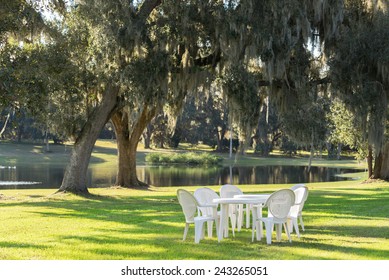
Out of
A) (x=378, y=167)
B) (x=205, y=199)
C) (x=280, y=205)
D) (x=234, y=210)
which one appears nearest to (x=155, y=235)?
(x=205, y=199)

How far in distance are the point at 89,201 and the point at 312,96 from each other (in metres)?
8.54

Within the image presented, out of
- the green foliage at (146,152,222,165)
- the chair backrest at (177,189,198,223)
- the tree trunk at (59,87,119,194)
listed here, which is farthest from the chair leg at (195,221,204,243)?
the green foliage at (146,152,222,165)

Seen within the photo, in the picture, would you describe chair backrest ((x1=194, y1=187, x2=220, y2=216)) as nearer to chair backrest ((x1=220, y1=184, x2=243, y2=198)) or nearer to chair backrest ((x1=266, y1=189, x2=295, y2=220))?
chair backrest ((x1=220, y1=184, x2=243, y2=198))

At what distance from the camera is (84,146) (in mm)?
18312

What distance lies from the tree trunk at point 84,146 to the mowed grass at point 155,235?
99.8 inches

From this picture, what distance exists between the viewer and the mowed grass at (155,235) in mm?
7773

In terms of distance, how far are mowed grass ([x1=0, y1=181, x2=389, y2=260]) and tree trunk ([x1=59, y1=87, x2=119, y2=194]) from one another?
2.53 m

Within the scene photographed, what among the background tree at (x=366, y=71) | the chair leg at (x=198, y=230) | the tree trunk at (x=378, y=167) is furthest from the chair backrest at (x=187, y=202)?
the tree trunk at (x=378, y=167)

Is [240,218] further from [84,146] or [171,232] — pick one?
[84,146]

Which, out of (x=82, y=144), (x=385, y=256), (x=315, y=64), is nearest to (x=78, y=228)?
(x=385, y=256)

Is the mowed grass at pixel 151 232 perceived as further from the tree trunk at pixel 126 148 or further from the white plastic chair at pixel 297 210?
the tree trunk at pixel 126 148

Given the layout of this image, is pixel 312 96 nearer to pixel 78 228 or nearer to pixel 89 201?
pixel 89 201

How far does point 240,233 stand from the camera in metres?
9.95

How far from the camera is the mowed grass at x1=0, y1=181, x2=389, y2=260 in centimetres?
777
